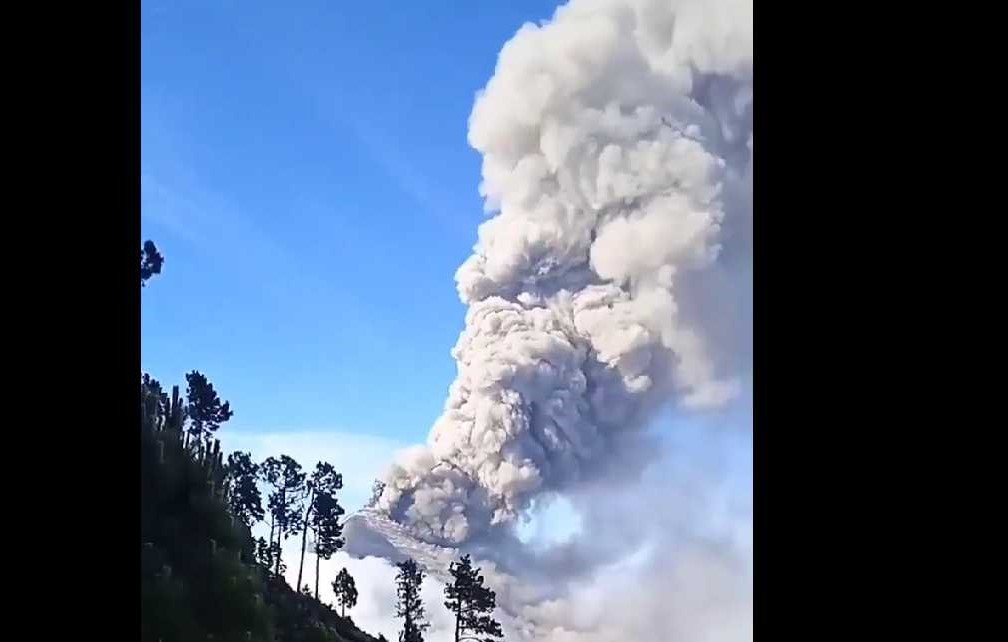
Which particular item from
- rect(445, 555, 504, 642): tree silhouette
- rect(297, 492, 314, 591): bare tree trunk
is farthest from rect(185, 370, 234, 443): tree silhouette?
rect(445, 555, 504, 642): tree silhouette

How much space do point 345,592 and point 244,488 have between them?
276 millimetres

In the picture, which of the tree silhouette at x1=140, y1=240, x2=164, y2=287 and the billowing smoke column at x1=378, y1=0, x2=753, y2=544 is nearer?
the billowing smoke column at x1=378, y1=0, x2=753, y2=544

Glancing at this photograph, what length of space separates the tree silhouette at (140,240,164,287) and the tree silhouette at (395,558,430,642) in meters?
0.71

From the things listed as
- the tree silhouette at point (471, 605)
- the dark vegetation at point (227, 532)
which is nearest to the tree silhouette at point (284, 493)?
the dark vegetation at point (227, 532)

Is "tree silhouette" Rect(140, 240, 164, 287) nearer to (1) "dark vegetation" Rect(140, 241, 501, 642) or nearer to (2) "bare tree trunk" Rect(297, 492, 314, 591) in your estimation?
(1) "dark vegetation" Rect(140, 241, 501, 642)

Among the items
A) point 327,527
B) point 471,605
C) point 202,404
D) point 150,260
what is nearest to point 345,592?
point 327,527

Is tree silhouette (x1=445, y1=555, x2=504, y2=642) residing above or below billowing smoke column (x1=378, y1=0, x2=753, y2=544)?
below

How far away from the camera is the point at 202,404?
1.65m

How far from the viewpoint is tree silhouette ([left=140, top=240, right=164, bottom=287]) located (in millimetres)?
1623

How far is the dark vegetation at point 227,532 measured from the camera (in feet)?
5.21
